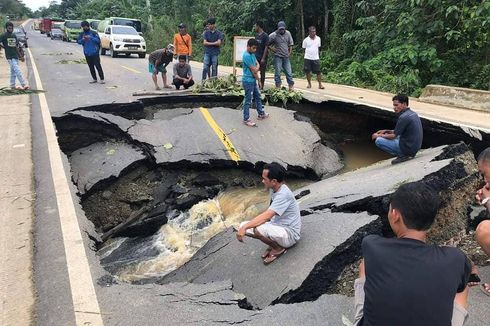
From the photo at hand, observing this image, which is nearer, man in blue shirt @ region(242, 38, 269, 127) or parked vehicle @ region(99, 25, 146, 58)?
man in blue shirt @ region(242, 38, 269, 127)

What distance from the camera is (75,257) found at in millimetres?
3594

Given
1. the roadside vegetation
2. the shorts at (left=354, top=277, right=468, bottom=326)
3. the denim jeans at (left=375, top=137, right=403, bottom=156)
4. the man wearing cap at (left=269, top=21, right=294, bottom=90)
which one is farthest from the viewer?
the roadside vegetation

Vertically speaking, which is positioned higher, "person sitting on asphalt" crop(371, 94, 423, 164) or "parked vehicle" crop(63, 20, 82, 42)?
"parked vehicle" crop(63, 20, 82, 42)

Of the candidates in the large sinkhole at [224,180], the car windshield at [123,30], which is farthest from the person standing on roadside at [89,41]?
the car windshield at [123,30]

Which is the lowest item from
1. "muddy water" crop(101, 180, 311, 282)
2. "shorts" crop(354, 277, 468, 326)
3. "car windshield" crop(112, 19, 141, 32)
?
"muddy water" crop(101, 180, 311, 282)

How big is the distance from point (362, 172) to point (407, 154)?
0.79 metres

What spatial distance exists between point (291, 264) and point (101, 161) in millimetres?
4496

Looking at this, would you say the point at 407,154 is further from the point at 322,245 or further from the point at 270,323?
the point at 270,323

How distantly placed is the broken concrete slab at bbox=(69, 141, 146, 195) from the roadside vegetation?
27.7 ft

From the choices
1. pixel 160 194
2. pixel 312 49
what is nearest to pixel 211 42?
pixel 312 49

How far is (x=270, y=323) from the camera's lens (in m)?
2.99

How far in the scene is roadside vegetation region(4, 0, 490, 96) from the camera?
471 inches

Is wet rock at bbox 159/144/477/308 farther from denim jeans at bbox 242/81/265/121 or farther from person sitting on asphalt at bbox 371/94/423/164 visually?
denim jeans at bbox 242/81/265/121

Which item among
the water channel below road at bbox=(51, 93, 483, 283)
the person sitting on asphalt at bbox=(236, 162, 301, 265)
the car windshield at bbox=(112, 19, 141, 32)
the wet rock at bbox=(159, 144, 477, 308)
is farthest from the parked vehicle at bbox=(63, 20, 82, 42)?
the person sitting on asphalt at bbox=(236, 162, 301, 265)
